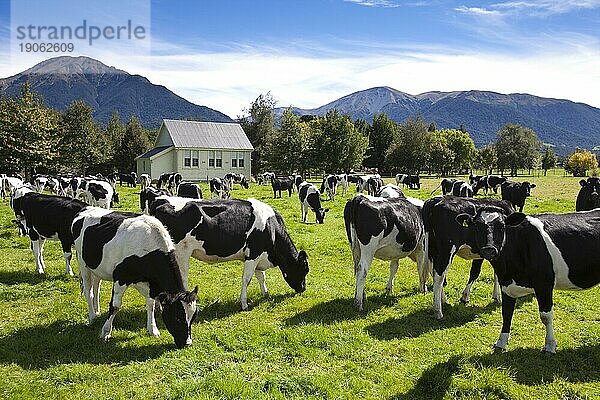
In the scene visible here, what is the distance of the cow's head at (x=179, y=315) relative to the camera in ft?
23.4

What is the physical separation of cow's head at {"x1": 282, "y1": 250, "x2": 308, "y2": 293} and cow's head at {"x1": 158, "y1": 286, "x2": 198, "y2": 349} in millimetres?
3342

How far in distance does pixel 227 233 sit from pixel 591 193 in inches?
557

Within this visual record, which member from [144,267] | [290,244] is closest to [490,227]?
[290,244]

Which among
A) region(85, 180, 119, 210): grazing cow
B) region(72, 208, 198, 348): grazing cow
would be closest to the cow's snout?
region(72, 208, 198, 348): grazing cow

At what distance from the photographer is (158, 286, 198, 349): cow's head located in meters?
7.14

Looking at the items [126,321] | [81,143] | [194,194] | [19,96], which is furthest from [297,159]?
[126,321]

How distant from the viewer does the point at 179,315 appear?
7.18 metres

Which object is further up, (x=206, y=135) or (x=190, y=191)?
(x=206, y=135)

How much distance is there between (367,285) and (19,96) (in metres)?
52.0

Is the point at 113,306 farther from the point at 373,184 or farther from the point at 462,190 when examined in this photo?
the point at 373,184

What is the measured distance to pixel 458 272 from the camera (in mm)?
12406

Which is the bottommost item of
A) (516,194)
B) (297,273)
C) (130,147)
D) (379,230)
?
(297,273)

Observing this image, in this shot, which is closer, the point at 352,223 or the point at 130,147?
the point at 352,223

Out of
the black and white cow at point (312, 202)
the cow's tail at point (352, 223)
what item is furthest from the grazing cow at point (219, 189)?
the cow's tail at point (352, 223)
